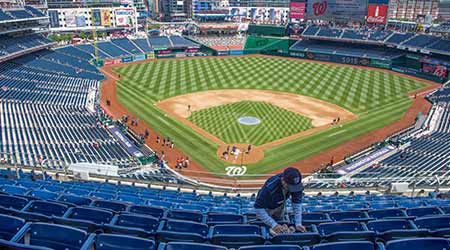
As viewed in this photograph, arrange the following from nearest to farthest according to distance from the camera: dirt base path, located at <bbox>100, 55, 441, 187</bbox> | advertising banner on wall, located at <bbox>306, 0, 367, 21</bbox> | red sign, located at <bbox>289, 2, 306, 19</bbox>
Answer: dirt base path, located at <bbox>100, 55, 441, 187</bbox>, advertising banner on wall, located at <bbox>306, 0, 367, 21</bbox>, red sign, located at <bbox>289, 2, 306, 19</bbox>

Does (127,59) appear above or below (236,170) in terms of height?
above

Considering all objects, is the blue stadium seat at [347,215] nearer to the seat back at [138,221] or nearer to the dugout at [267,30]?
the seat back at [138,221]

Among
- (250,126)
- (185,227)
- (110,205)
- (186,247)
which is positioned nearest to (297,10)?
(250,126)

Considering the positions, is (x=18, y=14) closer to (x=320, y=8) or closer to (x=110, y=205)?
(x=320, y=8)

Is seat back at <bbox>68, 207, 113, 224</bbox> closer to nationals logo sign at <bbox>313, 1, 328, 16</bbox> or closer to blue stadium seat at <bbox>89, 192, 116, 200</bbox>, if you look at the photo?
blue stadium seat at <bbox>89, 192, 116, 200</bbox>

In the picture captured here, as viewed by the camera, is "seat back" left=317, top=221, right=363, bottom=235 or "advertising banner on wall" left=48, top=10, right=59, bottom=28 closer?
"seat back" left=317, top=221, right=363, bottom=235

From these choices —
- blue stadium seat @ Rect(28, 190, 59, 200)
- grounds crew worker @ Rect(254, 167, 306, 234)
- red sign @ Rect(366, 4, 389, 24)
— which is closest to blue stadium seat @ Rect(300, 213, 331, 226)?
grounds crew worker @ Rect(254, 167, 306, 234)
